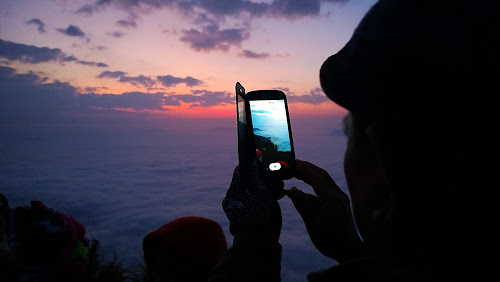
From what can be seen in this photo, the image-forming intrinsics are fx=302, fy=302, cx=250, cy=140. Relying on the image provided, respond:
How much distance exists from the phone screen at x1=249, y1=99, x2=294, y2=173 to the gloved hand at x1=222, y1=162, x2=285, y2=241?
11.4 inches

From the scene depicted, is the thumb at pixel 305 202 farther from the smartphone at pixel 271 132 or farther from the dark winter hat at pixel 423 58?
the dark winter hat at pixel 423 58

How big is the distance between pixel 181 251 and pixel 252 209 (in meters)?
2.22

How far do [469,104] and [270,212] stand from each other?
1.16 m

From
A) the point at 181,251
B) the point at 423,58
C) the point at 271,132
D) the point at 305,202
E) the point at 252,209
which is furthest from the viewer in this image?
the point at 181,251

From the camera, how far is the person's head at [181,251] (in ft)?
11.5

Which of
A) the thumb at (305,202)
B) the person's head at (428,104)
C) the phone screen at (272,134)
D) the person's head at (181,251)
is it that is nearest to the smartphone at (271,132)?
the phone screen at (272,134)

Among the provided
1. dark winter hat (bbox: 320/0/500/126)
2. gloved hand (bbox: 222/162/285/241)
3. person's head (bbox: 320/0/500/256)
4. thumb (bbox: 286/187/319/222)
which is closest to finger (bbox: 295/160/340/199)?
thumb (bbox: 286/187/319/222)

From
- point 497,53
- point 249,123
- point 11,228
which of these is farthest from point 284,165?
point 11,228

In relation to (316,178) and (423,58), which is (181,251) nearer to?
(316,178)

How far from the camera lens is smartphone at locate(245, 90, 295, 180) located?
2066 millimetres

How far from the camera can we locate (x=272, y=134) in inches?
→ 91.4

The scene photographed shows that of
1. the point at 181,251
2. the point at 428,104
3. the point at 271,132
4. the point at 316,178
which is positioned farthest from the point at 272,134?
the point at 181,251

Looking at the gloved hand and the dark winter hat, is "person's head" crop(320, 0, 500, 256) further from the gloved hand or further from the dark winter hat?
the gloved hand

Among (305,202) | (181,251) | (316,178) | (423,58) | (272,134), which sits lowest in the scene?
(181,251)
